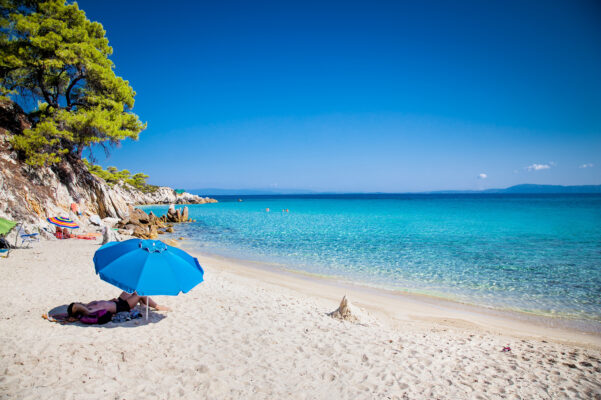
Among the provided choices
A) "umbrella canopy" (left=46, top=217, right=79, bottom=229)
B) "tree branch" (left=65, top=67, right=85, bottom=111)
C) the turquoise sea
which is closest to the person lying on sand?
the turquoise sea

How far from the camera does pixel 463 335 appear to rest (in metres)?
7.25

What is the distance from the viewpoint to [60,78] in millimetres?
22359

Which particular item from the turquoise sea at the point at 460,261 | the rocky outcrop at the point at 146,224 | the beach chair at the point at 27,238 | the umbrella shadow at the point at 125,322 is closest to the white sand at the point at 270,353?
the umbrella shadow at the point at 125,322

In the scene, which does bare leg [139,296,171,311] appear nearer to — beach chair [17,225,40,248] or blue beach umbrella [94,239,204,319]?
blue beach umbrella [94,239,204,319]

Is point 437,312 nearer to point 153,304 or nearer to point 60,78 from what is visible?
point 153,304

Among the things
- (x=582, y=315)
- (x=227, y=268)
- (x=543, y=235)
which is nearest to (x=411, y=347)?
(x=582, y=315)

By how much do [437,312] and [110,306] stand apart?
9.18 m

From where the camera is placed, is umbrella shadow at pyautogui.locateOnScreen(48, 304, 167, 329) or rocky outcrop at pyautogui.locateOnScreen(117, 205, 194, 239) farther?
rocky outcrop at pyautogui.locateOnScreen(117, 205, 194, 239)

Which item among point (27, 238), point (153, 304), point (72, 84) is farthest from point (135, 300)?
point (72, 84)

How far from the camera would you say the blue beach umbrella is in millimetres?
5340

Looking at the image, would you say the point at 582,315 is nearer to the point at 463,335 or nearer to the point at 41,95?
the point at 463,335

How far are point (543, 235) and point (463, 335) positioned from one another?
25.0m

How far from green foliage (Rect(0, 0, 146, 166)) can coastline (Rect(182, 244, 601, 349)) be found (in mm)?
16846

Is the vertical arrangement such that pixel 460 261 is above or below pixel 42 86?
below
